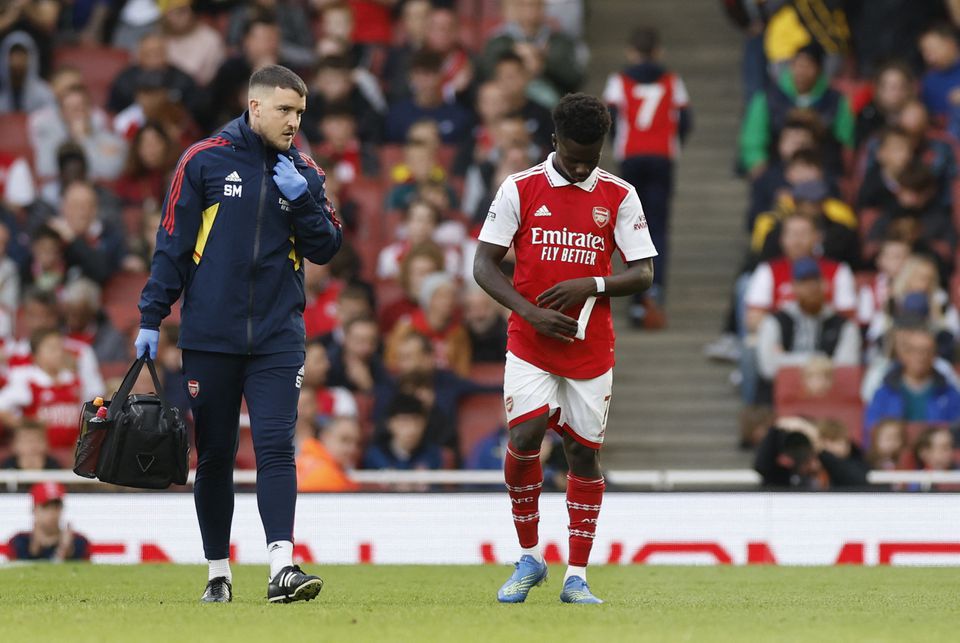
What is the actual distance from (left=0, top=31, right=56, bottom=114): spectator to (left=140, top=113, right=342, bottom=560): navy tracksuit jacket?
10.4 m

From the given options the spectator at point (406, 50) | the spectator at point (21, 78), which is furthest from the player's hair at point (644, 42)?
the spectator at point (21, 78)

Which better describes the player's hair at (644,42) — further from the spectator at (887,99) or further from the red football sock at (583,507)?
the red football sock at (583,507)

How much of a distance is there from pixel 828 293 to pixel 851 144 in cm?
269

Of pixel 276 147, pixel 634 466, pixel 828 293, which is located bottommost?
pixel 634 466

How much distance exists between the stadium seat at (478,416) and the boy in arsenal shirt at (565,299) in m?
6.19

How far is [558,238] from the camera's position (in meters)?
8.67

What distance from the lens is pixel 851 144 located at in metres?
17.5

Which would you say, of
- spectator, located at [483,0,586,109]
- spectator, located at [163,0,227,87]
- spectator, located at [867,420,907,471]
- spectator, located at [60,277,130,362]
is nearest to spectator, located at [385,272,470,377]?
spectator, located at [60,277,130,362]

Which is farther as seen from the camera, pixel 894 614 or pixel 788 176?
pixel 788 176

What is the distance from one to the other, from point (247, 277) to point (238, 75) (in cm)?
1025

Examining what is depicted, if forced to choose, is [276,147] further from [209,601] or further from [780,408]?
[780,408]

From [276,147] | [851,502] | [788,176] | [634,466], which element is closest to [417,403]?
[634,466]

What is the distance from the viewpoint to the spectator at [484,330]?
15.4 metres

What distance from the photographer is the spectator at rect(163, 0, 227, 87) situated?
18.7 meters
